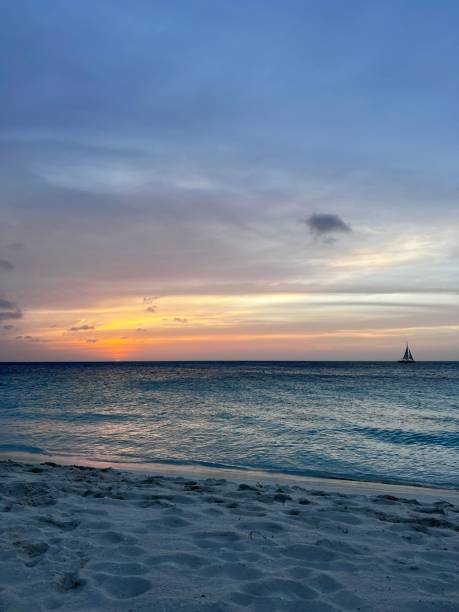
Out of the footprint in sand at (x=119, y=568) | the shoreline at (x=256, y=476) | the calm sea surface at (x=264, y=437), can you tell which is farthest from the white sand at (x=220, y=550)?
the calm sea surface at (x=264, y=437)

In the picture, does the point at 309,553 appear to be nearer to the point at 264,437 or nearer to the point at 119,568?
the point at 119,568

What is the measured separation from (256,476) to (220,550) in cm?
659

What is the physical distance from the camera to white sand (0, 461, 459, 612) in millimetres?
4594

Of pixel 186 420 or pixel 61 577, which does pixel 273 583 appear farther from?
pixel 186 420

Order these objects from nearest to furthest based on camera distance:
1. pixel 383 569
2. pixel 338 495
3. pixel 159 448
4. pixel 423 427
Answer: pixel 383 569, pixel 338 495, pixel 159 448, pixel 423 427

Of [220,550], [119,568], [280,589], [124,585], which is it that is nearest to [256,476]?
[220,550]

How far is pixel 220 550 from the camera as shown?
228 inches

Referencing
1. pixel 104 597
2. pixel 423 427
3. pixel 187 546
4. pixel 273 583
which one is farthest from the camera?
pixel 423 427

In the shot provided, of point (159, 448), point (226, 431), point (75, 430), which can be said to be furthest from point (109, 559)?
point (75, 430)

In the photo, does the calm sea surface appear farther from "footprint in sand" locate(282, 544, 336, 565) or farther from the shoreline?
"footprint in sand" locate(282, 544, 336, 565)

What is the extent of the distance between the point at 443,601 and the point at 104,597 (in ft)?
10.9

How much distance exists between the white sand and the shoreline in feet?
5.28

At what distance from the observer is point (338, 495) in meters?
9.38

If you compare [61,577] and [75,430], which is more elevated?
[61,577]
